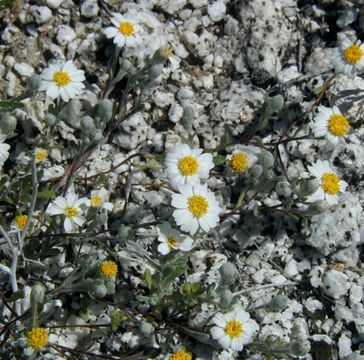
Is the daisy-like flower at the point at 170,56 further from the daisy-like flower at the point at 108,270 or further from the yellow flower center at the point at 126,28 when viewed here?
the daisy-like flower at the point at 108,270

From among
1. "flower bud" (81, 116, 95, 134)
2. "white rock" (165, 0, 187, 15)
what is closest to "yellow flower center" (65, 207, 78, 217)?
"flower bud" (81, 116, 95, 134)

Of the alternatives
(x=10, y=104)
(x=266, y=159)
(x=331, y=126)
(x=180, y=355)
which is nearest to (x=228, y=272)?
(x=180, y=355)

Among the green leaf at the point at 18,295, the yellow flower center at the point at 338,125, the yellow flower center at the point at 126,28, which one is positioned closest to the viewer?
the green leaf at the point at 18,295

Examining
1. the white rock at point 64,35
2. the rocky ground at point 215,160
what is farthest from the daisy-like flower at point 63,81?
the white rock at point 64,35

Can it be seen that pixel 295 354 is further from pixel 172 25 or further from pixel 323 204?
pixel 172 25

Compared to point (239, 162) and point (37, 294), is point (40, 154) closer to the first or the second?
point (37, 294)
